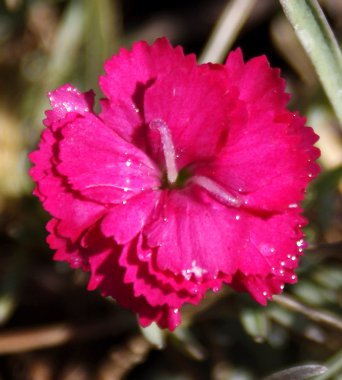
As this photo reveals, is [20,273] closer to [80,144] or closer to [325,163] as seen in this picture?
[80,144]

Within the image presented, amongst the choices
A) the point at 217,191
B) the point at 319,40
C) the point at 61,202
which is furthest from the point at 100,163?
the point at 319,40

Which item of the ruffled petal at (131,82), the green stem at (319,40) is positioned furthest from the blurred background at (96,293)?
the ruffled petal at (131,82)

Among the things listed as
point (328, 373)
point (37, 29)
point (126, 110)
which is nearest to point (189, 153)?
point (126, 110)

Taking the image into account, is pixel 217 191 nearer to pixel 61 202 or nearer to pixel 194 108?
pixel 194 108

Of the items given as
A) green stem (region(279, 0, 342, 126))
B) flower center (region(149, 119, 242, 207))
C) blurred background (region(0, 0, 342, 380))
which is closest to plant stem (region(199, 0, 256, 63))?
blurred background (region(0, 0, 342, 380))

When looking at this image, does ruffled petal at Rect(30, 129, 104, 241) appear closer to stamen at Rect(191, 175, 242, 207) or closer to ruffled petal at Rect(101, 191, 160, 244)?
ruffled petal at Rect(101, 191, 160, 244)

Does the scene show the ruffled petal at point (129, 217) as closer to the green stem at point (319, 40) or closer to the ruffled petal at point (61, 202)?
the ruffled petal at point (61, 202)
